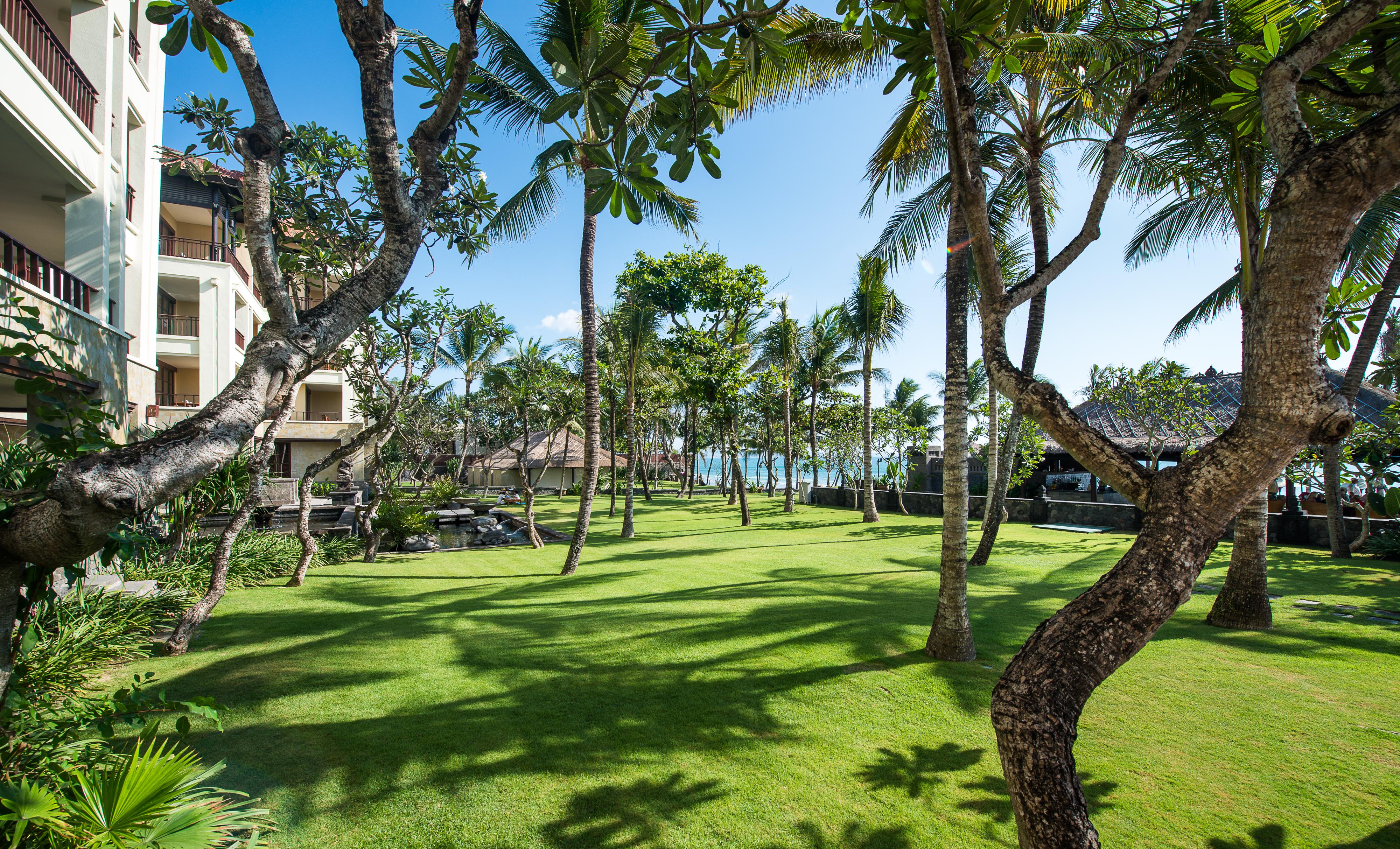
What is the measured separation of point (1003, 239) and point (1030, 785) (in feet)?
41.1

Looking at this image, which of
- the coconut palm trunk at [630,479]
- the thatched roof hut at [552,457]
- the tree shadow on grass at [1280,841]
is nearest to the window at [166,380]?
the thatched roof hut at [552,457]

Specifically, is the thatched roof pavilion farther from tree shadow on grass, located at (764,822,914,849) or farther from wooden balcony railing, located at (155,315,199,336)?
wooden balcony railing, located at (155,315,199,336)

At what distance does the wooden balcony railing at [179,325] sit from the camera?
19438 mm

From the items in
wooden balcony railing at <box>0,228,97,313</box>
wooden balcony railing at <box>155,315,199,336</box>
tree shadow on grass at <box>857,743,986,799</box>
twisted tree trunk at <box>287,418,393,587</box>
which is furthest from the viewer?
wooden balcony railing at <box>155,315,199,336</box>

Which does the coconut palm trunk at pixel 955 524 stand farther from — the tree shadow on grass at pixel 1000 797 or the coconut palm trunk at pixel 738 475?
the coconut palm trunk at pixel 738 475

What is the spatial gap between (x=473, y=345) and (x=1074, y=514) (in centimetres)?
1850

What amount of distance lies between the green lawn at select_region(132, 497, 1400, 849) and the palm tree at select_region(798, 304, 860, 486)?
16.0 m

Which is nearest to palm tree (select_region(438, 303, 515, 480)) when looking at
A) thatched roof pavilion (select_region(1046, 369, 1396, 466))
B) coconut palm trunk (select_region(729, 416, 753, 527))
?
coconut palm trunk (select_region(729, 416, 753, 527))

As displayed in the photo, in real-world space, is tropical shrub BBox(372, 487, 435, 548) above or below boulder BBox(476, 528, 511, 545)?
above

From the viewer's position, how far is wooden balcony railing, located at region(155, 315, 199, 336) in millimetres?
19438

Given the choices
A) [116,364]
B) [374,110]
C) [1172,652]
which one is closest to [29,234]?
[116,364]

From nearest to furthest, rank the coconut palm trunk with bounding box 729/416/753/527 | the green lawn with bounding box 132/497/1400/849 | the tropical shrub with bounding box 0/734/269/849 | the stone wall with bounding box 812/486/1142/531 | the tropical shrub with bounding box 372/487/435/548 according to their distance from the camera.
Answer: the tropical shrub with bounding box 0/734/269/849 < the green lawn with bounding box 132/497/1400/849 < the tropical shrub with bounding box 372/487/435/548 < the stone wall with bounding box 812/486/1142/531 < the coconut palm trunk with bounding box 729/416/753/527

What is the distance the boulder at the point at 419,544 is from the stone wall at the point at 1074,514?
11710 millimetres

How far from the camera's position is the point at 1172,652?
5.58 metres
